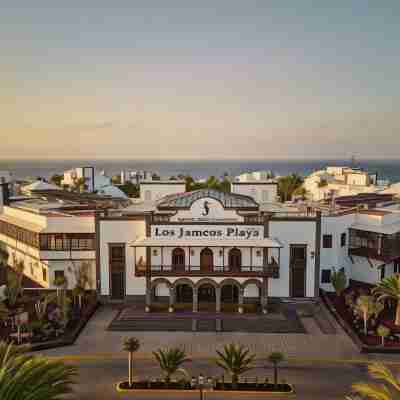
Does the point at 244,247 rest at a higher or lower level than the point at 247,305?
higher

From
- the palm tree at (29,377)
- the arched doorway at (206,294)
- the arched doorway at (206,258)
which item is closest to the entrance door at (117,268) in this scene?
the arched doorway at (206,294)

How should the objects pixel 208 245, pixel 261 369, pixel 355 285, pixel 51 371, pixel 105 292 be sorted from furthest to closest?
1. pixel 355 285
2. pixel 105 292
3. pixel 208 245
4. pixel 261 369
5. pixel 51 371

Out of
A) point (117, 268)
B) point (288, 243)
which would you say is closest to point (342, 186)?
point (288, 243)

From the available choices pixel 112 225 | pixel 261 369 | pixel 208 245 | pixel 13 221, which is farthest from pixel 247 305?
pixel 13 221

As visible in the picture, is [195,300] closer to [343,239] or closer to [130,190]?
[343,239]

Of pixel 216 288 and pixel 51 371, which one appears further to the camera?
pixel 216 288

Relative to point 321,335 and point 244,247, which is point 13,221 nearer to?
point 244,247
